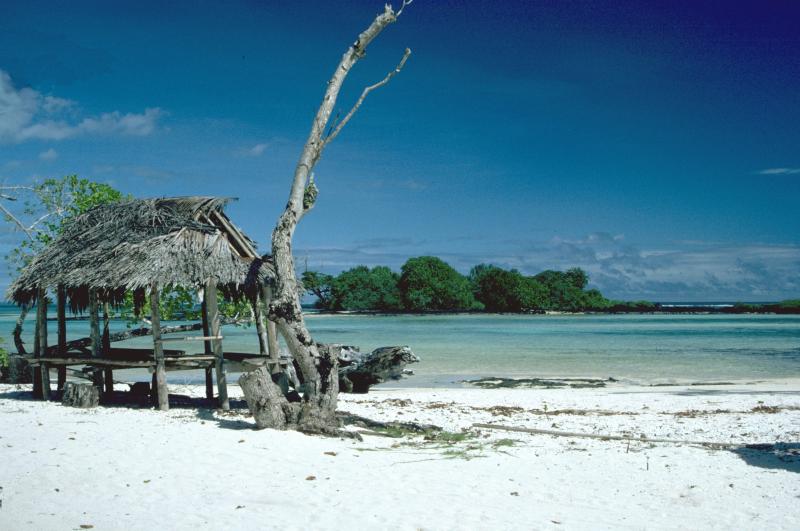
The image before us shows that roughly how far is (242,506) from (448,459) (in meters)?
2.59

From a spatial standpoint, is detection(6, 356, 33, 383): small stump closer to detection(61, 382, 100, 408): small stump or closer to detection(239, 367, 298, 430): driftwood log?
detection(61, 382, 100, 408): small stump

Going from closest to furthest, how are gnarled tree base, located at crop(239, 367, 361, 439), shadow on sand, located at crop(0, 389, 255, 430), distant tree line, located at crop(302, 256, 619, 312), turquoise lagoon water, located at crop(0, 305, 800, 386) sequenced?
1. gnarled tree base, located at crop(239, 367, 361, 439)
2. shadow on sand, located at crop(0, 389, 255, 430)
3. turquoise lagoon water, located at crop(0, 305, 800, 386)
4. distant tree line, located at crop(302, 256, 619, 312)

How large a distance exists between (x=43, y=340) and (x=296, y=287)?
5986mm

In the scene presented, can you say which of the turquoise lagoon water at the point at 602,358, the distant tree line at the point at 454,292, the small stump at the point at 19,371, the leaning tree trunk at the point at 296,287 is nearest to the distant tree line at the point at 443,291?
the distant tree line at the point at 454,292

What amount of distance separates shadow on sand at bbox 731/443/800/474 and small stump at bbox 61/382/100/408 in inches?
371

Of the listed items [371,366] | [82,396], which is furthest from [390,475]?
[371,366]

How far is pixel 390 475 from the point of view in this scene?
22.0 ft

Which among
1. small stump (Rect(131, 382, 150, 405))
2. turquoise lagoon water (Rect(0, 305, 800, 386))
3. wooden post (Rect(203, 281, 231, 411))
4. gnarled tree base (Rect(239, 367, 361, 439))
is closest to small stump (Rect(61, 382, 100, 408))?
small stump (Rect(131, 382, 150, 405))

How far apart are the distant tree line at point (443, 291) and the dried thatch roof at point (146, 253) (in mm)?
69059

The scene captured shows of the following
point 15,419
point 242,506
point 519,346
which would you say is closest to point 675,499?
point 242,506

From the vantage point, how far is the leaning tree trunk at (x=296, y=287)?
8.93 meters

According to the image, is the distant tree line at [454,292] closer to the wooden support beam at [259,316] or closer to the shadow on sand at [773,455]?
the wooden support beam at [259,316]

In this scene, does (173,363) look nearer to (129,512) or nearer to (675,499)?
(129,512)

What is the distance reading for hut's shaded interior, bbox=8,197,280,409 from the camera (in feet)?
34.4
